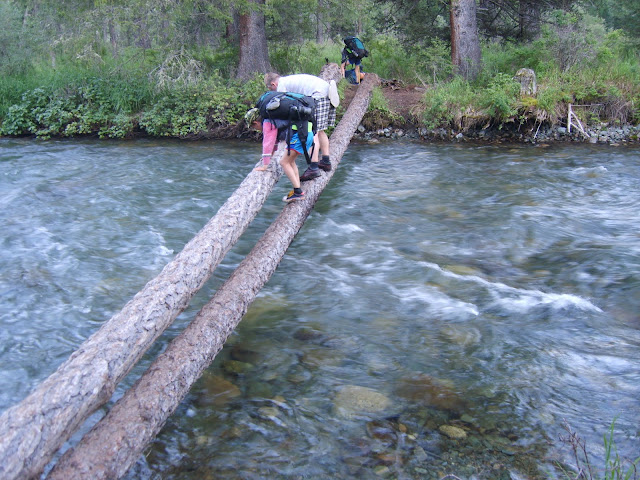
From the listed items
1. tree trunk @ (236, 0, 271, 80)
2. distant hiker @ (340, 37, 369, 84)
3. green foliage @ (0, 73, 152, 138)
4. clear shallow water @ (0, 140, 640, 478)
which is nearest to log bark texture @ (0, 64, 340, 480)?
clear shallow water @ (0, 140, 640, 478)

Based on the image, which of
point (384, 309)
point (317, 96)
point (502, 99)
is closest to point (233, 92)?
point (502, 99)

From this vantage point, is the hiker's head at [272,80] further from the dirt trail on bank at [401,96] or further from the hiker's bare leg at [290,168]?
the dirt trail on bank at [401,96]

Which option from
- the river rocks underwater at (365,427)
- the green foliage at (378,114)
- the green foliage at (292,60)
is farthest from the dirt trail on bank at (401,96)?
the river rocks underwater at (365,427)

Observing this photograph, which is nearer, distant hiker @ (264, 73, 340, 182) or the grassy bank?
distant hiker @ (264, 73, 340, 182)

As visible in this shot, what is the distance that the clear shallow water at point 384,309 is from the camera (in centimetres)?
390

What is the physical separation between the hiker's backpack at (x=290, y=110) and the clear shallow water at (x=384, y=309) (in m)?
1.68

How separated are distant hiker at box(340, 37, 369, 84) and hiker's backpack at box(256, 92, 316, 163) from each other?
7.69 metres

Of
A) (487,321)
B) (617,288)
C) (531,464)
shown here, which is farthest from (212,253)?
(617,288)

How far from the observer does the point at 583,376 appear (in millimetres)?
4496

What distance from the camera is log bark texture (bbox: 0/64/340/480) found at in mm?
2929

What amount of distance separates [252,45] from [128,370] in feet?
40.1

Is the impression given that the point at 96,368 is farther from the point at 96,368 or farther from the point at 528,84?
the point at 528,84

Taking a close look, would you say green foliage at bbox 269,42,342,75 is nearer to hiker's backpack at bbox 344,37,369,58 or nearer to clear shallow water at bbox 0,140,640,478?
hiker's backpack at bbox 344,37,369,58

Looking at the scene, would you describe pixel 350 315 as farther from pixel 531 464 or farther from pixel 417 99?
pixel 417 99
